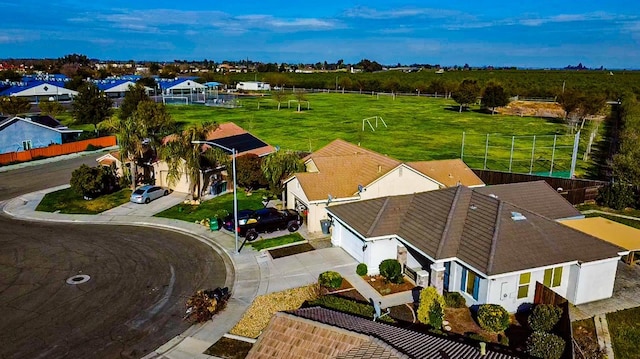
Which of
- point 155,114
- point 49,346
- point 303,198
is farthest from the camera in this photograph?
point 155,114

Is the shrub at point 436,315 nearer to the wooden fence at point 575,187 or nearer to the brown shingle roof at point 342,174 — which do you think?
the brown shingle roof at point 342,174

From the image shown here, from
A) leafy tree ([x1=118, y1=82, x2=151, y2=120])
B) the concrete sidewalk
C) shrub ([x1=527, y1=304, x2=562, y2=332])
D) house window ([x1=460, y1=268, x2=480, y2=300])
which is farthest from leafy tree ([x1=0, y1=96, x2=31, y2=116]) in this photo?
shrub ([x1=527, y1=304, x2=562, y2=332])

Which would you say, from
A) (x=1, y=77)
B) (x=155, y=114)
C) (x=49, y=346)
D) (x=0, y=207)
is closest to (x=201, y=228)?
(x=49, y=346)

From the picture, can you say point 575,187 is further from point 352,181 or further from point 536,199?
point 352,181

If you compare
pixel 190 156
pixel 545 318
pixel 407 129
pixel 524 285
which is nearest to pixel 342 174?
pixel 190 156

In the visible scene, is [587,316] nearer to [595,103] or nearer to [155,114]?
[155,114]
